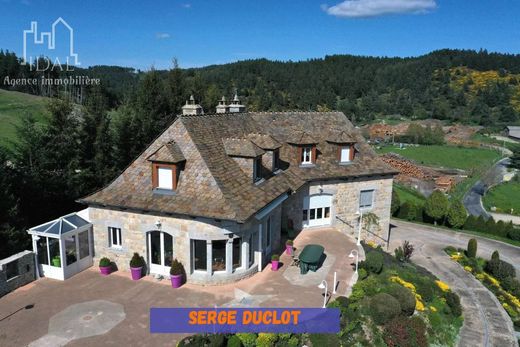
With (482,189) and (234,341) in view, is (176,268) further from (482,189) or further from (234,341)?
(482,189)

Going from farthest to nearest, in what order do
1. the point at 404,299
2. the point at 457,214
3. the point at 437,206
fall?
the point at 437,206
the point at 457,214
the point at 404,299

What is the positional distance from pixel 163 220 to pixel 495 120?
487 feet

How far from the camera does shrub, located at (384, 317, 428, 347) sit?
1725 cm

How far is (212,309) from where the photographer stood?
16938 mm

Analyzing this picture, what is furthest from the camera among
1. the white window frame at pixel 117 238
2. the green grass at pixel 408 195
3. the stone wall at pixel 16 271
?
the green grass at pixel 408 195

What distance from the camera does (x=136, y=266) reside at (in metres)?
19.7

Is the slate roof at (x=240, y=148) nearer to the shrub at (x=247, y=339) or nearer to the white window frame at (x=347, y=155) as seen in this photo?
the white window frame at (x=347, y=155)

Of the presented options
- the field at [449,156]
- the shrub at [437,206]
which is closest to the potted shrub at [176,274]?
the shrub at [437,206]

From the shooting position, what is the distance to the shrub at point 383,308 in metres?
17.6

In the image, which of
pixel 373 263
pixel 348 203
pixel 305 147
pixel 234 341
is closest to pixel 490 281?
pixel 348 203

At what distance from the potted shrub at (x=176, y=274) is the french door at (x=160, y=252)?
3.19 feet

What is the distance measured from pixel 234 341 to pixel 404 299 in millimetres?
8501

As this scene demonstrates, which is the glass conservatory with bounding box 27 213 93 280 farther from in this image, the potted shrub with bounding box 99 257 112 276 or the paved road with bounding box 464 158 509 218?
the paved road with bounding box 464 158 509 218

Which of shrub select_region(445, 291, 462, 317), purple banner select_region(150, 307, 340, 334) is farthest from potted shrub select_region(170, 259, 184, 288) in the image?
shrub select_region(445, 291, 462, 317)
